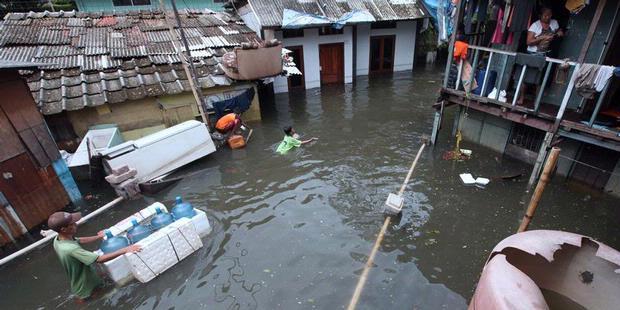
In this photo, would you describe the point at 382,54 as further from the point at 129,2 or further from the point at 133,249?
the point at 133,249

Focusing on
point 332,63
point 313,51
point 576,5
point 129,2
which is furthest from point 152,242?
point 129,2

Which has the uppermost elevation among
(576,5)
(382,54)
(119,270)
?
(576,5)

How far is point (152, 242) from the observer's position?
5.50 metres

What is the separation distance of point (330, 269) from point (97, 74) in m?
10.8

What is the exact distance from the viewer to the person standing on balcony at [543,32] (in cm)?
774

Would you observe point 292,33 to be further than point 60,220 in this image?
Yes

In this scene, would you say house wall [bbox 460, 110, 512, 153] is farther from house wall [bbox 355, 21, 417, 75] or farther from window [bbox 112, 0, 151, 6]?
window [bbox 112, 0, 151, 6]

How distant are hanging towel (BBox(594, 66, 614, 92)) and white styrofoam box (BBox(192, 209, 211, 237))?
902 centimetres

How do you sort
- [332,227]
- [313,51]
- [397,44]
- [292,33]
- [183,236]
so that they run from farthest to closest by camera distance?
1. [397,44]
2. [313,51]
3. [292,33]
4. [332,227]
5. [183,236]

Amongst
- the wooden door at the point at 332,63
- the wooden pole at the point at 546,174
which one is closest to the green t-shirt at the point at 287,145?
the wooden pole at the point at 546,174

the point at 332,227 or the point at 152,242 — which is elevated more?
the point at 152,242

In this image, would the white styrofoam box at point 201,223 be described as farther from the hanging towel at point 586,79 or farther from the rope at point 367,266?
the hanging towel at point 586,79

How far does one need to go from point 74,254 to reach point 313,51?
1566 cm

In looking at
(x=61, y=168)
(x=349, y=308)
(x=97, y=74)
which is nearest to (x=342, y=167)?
(x=349, y=308)
